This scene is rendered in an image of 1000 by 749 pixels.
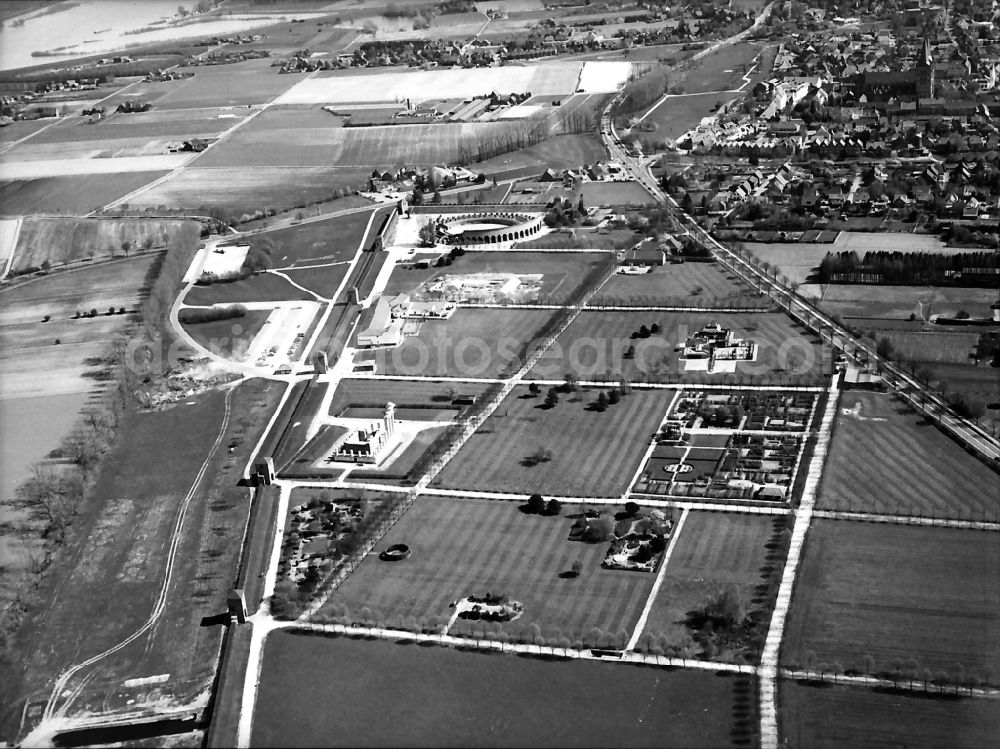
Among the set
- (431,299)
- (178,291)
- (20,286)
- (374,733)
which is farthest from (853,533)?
(20,286)

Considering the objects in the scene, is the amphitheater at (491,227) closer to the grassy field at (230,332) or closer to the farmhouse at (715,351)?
the grassy field at (230,332)

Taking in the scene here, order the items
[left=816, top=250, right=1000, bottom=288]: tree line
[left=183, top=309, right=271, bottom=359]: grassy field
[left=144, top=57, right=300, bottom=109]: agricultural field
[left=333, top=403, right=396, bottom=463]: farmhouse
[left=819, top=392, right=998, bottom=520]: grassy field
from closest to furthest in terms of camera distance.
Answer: [left=819, top=392, right=998, bottom=520]: grassy field, [left=333, top=403, right=396, bottom=463]: farmhouse, [left=183, top=309, right=271, bottom=359]: grassy field, [left=816, top=250, right=1000, bottom=288]: tree line, [left=144, top=57, right=300, bottom=109]: agricultural field

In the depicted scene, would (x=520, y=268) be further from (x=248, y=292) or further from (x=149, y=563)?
(x=149, y=563)

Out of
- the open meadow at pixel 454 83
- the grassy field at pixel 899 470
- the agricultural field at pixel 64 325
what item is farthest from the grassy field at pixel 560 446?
the open meadow at pixel 454 83

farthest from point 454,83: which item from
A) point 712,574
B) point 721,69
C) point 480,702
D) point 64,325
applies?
point 480,702

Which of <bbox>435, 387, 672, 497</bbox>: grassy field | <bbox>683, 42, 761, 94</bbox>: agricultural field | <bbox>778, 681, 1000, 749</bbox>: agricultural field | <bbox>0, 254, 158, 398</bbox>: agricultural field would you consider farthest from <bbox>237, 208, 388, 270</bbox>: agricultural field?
<bbox>778, 681, 1000, 749</bbox>: agricultural field

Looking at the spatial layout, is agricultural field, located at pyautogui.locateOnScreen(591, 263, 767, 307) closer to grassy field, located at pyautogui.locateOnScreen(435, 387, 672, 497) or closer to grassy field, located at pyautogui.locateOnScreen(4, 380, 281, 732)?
grassy field, located at pyautogui.locateOnScreen(435, 387, 672, 497)
